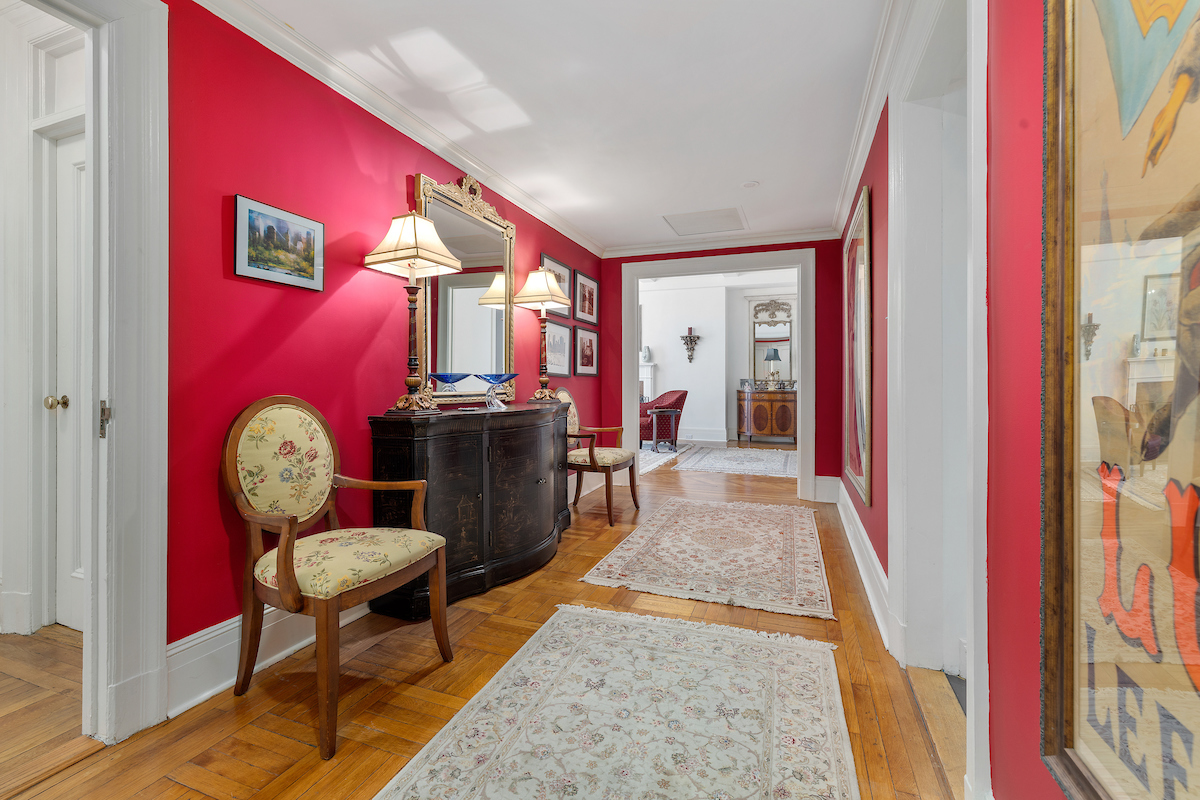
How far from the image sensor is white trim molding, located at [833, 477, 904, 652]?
86.8 inches

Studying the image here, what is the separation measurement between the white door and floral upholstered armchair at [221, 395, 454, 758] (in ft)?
2.99

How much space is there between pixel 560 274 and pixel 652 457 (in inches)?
143

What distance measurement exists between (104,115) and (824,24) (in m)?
2.53

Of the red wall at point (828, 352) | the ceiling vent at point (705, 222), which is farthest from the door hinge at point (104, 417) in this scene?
the red wall at point (828, 352)

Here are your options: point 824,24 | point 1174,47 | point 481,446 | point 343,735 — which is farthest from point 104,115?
point 824,24

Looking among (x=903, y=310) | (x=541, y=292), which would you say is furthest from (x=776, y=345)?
(x=903, y=310)

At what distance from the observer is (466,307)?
10.8ft

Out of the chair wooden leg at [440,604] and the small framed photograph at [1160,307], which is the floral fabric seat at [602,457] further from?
the small framed photograph at [1160,307]

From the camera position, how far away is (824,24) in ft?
6.77

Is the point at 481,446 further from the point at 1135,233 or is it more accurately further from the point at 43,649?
the point at 1135,233

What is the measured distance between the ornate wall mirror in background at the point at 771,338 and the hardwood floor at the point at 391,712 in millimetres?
6910

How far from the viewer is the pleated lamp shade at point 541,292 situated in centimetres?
366

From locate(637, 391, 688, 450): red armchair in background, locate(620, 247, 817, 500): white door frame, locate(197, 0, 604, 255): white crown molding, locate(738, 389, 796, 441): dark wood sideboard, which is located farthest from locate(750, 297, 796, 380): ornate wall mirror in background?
locate(197, 0, 604, 255): white crown molding

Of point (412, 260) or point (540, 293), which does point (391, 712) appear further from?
point (540, 293)
